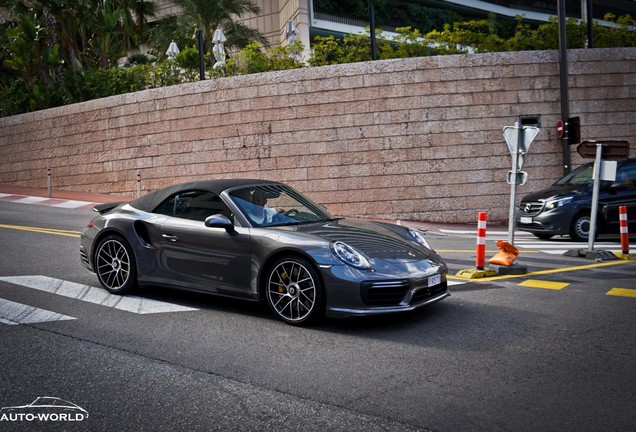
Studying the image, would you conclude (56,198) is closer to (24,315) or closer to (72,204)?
(72,204)

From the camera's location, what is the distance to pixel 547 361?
473 cm

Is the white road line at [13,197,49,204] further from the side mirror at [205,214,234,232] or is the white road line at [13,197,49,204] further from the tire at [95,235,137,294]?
the side mirror at [205,214,234,232]

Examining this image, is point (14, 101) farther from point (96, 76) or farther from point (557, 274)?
point (557, 274)

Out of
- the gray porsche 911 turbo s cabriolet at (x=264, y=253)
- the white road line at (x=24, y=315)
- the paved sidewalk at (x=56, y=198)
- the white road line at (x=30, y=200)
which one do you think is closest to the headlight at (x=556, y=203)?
the gray porsche 911 turbo s cabriolet at (x=264, y=253)

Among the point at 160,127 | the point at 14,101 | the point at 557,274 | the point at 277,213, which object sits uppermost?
the point at 14,101

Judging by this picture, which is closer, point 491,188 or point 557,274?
point 557,274

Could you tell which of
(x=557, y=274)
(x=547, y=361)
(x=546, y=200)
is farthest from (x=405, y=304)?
(x=546, y=200)

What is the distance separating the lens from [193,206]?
265 inches

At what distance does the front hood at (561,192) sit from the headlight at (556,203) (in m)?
0.11

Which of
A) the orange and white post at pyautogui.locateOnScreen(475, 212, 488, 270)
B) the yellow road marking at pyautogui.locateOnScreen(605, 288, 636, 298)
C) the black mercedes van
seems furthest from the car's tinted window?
the yellow road marking at pyautogui.locateOnScreen(605, 288, 636, 298)

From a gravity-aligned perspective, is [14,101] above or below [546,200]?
above

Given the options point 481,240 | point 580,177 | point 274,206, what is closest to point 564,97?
point 580,177

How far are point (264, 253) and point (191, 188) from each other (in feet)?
4.51

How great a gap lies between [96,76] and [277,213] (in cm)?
1979
